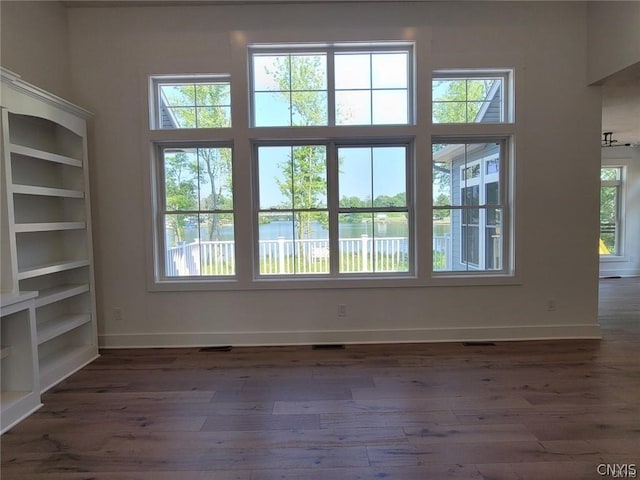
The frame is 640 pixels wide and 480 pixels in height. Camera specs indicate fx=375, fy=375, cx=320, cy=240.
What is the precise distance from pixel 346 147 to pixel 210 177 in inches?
56.0

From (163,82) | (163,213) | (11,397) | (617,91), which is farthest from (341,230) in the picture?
(617,91)

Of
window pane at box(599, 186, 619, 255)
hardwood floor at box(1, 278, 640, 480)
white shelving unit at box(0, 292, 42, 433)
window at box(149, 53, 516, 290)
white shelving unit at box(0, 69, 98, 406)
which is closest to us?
hardwood floor at box(1, 278, 640, 480)

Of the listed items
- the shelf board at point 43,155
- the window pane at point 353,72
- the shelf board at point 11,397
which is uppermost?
the window pane at point 353,72

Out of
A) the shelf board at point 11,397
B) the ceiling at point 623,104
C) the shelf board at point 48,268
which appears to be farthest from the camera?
the ceiling at point 623,104

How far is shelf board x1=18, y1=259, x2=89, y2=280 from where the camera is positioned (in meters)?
2.77

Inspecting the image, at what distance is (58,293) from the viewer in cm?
312

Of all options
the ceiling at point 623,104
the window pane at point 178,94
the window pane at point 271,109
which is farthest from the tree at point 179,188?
the ceiling at point 623,104

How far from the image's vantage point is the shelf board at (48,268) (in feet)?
9.07

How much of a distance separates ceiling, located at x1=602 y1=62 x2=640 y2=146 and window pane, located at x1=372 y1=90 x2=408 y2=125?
1.85 m

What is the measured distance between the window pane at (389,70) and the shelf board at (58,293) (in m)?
3.37

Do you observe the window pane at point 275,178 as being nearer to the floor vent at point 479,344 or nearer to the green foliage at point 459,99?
the green foliage at point 459,99

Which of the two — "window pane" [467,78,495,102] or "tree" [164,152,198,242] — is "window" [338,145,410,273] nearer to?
"window pane" [467,78,495,102]

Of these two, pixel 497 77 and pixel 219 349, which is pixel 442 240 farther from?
pixel 219 349

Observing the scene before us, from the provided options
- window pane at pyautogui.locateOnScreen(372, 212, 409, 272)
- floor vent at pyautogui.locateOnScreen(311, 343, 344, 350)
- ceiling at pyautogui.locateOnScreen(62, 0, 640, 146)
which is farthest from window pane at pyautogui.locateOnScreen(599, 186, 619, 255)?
floor vent at pyautogui.locateOnScreen(311, 343, 344, 350)
